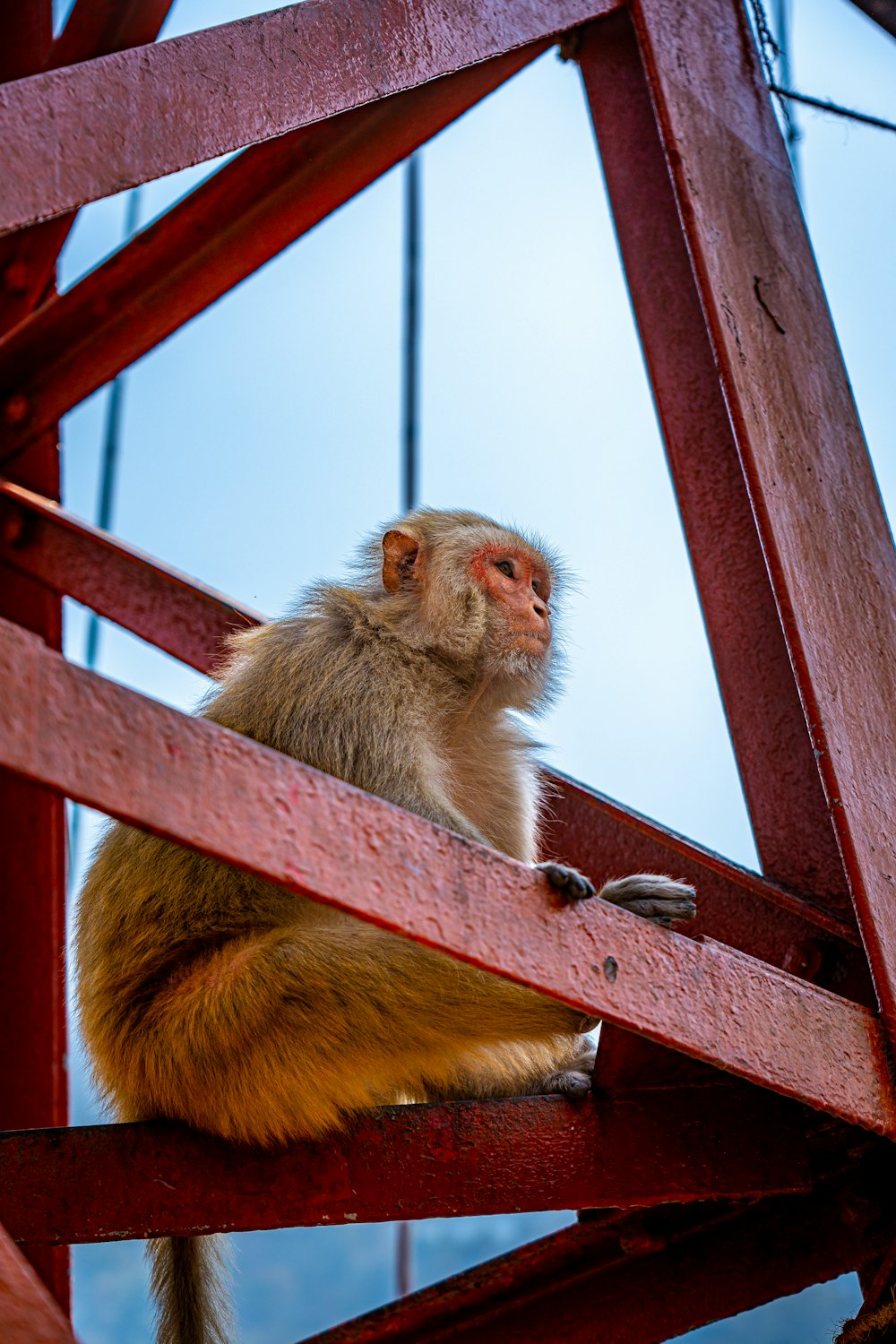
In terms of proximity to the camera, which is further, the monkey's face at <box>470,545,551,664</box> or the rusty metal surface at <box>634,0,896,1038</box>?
the monkey's face at <box>470,545,551,664</box>

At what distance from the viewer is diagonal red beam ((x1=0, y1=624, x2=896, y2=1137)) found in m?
1.73

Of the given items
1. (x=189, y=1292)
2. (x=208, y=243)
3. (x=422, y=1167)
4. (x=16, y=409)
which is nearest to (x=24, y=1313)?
(x=422, y=1167)

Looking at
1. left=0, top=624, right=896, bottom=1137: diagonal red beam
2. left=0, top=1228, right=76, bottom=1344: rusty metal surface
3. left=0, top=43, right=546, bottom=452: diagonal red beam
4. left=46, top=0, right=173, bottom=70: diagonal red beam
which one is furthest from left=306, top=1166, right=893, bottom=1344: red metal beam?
left=46, top=0, right=173, bottom=70: diagonal red beam

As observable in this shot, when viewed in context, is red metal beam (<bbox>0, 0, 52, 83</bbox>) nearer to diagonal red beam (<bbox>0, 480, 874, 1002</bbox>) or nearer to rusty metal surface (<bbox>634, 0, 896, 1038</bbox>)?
diagonal red beam (<bbox>0, 480, 874, 1002</bbox>)

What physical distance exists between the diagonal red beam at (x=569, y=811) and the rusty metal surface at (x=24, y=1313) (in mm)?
1768

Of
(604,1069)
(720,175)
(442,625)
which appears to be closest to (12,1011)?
(442,625)

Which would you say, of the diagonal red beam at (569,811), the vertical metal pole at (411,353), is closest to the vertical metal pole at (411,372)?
the vertical metal pole at (411,353)

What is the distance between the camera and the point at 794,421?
319cm

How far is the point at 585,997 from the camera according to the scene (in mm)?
2184

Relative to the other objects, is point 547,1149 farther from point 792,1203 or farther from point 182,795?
point 182,795

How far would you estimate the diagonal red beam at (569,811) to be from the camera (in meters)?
2.93

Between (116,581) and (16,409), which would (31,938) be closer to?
(116,581)

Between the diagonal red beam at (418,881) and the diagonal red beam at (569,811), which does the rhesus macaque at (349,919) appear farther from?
the diagonal red beam at (569,811)

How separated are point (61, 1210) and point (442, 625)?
5.54 ft
